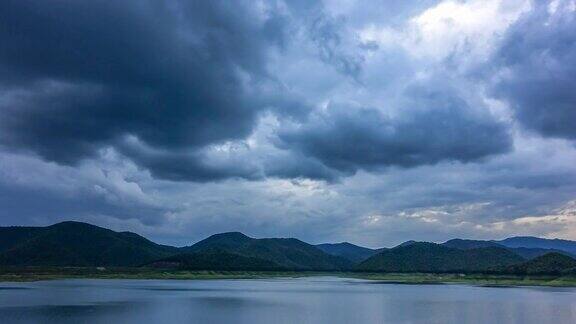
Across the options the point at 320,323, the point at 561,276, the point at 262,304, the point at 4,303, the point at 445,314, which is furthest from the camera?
the point at 561,276

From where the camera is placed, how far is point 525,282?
6870 inches

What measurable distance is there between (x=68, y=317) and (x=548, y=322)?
51.8m

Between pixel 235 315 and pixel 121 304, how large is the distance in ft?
74.6

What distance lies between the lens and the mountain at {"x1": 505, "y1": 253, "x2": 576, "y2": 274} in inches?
7170

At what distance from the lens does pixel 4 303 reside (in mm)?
76438

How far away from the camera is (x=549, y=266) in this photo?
7426 inches

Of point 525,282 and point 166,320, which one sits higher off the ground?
point 525,282

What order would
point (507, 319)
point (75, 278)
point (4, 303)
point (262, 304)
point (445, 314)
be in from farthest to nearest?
point (75, 278)
point (262, 304)
point (4, 303)
point (445, 314)
point (507, 319)

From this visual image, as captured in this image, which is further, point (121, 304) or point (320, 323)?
point (121, 304)

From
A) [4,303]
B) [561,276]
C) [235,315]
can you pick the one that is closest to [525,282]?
[561,276]

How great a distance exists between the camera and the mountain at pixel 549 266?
182m

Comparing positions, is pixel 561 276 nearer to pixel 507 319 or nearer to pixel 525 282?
pixel 525 282

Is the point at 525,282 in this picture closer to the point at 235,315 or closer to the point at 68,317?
the point at 235,315

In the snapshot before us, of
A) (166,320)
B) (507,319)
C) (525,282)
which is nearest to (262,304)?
(166,320)
